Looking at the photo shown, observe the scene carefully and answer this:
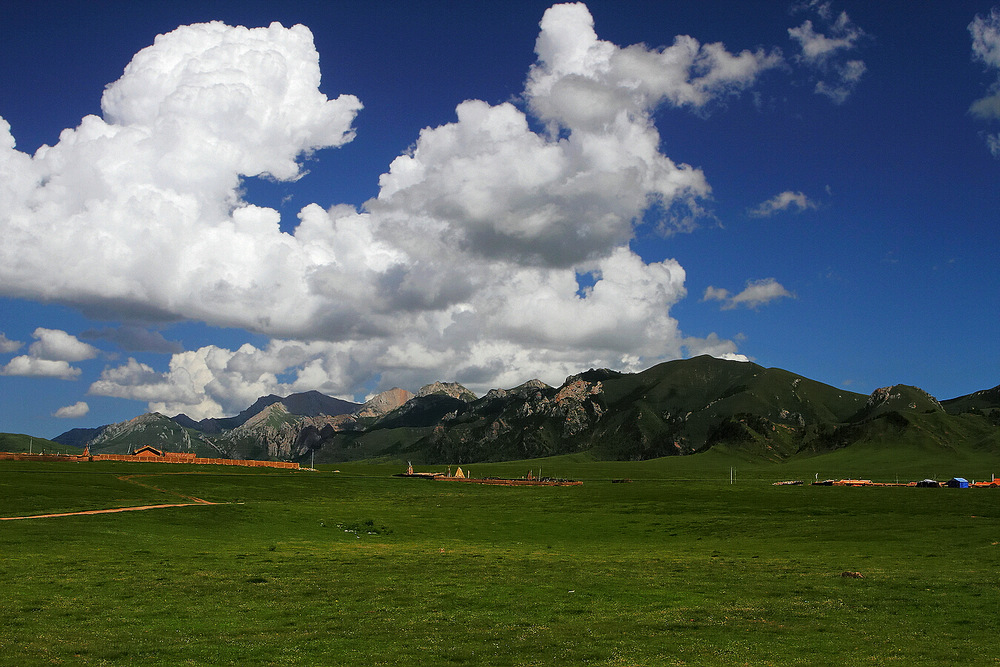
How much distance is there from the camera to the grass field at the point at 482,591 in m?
24.7

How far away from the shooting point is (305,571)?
43.5m

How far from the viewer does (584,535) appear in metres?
80.7

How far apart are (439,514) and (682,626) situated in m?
74.4

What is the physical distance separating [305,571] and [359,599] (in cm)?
1059

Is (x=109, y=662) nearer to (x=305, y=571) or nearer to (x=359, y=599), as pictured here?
(x=359, y=599)

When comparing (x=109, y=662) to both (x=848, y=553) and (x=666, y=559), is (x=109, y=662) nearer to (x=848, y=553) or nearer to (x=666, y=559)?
(x=666, y=559)

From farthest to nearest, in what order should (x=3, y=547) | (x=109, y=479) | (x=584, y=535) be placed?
(x=109, y=479)
(x=584, y=535)
(x=3, y=547)

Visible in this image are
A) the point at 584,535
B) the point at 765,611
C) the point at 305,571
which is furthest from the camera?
the point at 584,535

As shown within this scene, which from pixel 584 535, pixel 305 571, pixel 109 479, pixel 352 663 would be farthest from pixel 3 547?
pixel 109 479

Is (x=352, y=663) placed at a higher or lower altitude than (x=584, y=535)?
higher

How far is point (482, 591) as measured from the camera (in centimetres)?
3688

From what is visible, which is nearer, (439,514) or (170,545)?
(170,545)

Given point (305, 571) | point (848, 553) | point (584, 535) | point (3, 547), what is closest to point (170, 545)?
point (3, 547)

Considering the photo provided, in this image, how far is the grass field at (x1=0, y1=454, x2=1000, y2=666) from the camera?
2470 centimetres
